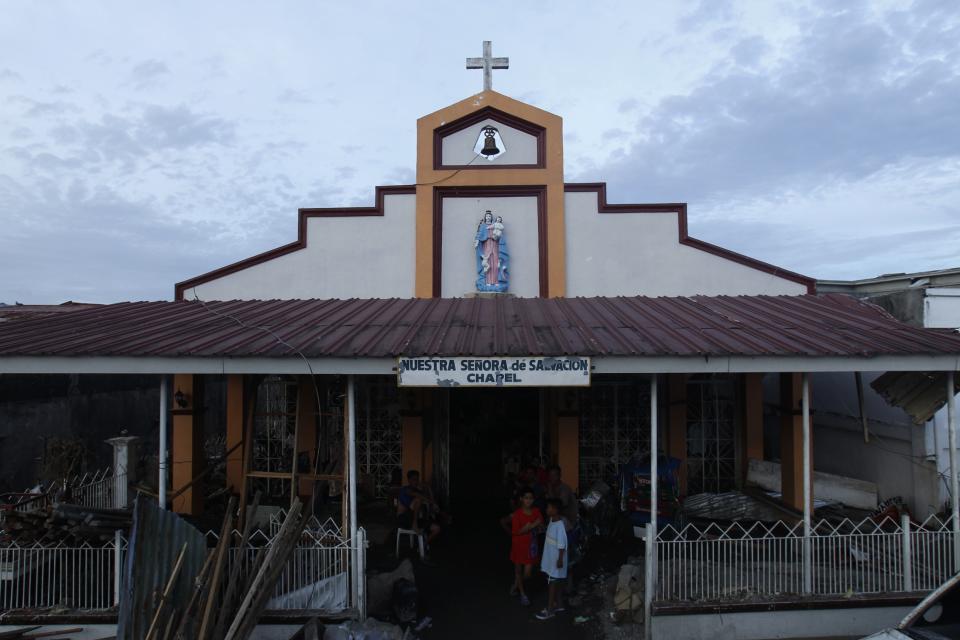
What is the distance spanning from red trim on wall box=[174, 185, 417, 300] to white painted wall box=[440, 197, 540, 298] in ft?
3.10

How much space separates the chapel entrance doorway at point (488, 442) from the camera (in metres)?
11.7

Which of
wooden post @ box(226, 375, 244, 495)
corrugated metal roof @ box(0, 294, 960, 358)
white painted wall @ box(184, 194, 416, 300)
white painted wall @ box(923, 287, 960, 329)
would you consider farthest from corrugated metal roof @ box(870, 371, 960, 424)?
wooden post @ box(226, 375, 244, 495)

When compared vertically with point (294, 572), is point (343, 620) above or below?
below

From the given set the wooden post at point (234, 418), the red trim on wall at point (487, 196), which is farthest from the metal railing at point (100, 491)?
the red trim on wall at point (487, 196)

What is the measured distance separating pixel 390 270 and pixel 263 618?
596 cm

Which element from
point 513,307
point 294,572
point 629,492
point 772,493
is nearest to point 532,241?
point 513,307

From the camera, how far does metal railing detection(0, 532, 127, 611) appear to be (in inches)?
245

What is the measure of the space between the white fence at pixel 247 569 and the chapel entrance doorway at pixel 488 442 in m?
4.47

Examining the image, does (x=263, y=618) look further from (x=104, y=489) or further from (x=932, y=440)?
(x=932, y=440)

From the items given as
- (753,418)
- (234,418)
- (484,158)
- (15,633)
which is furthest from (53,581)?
(753,418)

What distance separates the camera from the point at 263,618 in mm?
6059

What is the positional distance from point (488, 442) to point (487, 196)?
712cm

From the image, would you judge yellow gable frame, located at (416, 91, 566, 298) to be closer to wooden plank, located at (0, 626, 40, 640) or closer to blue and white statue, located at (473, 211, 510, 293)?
blue and white statue, located at (473, 211, 510, 293)

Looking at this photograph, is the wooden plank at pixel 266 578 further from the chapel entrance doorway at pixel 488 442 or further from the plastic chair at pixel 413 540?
the chapel entrance doorway at pixel 488 442
